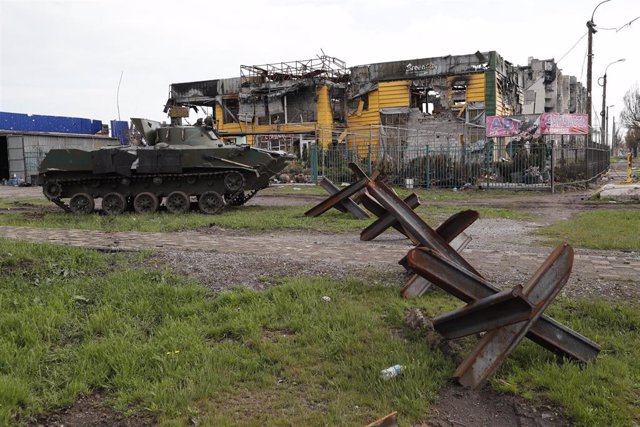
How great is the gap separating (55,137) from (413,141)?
21.5 metres

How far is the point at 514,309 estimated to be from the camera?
327 cm

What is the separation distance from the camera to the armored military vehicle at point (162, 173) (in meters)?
13.8

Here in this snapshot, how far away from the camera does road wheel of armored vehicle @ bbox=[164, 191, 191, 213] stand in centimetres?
1393

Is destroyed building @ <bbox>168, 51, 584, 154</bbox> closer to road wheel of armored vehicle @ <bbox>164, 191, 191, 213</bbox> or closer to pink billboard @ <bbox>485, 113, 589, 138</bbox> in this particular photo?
pink billboard @ <bbox>485, 113, 589, 138</bbox>

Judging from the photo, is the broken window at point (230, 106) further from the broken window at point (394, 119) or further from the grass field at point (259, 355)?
the grass field at point (259, 355)

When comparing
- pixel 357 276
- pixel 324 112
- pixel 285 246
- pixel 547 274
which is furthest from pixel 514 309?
pixel 324 112

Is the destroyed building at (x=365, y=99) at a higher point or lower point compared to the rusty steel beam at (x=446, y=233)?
higher

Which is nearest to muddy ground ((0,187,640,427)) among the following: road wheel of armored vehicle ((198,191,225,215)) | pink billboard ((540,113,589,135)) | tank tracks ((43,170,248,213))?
road wheel of armored vehicle ((198,191,225,215))

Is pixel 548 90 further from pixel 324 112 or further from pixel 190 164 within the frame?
pixel 190 164

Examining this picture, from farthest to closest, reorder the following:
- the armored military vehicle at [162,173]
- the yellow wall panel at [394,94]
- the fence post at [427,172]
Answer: the yellow wall panel at [394,94] < the fence post at [427,172] < the armored military vehicle at [162,173]

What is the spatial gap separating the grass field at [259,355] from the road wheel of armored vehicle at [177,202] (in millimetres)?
8205

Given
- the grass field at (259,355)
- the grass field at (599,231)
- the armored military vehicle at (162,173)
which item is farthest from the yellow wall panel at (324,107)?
the grass field at (259,355)

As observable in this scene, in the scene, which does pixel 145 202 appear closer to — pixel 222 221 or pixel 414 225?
pixel 222 221

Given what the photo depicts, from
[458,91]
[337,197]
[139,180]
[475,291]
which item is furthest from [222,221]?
[458,91]
